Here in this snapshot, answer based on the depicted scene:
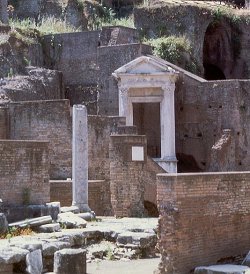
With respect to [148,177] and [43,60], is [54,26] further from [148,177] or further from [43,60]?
[148,177]

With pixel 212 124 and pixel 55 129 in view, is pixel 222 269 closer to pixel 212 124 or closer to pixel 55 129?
pixel 55 129

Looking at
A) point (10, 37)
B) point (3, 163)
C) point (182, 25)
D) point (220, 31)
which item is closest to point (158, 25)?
point (182, 25)

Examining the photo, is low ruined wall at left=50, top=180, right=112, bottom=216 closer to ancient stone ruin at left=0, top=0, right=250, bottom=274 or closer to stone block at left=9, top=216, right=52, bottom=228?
ancient stone ruin at left=0, top=0, right=250, bottom=274

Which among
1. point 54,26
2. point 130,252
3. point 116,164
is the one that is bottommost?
point 130,252

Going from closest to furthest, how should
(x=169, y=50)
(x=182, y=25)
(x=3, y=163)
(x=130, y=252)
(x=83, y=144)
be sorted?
(x=130, y=252)
(x=3, y=163)
(x=83, y=144)
(x=169, y=50)
(x=182, y=25)

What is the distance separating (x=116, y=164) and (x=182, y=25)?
16.3 metres

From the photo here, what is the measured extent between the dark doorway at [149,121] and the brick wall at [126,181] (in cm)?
1028

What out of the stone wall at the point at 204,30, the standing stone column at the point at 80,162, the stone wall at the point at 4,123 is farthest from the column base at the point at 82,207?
the stone wall at the point at 204,30

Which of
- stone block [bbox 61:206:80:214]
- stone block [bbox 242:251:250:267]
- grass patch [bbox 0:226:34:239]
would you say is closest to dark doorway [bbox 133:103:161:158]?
stone block [bbox 61:206:80:214]

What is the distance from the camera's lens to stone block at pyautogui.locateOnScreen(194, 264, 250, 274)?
13164mm

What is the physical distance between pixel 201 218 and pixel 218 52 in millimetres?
26913

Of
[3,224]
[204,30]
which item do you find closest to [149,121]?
[204,30]

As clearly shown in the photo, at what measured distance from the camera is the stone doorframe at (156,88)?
101 feet

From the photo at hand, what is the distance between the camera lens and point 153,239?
57.4 feet
